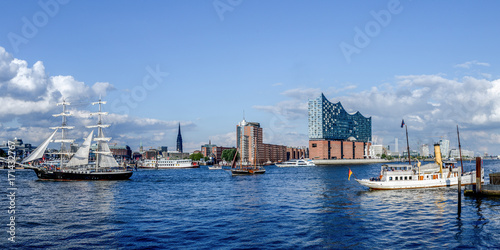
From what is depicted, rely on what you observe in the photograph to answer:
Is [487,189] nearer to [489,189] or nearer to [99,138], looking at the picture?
[489,189]

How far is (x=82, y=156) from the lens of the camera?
97.9 metres

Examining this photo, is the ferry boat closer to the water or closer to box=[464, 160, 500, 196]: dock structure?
the water

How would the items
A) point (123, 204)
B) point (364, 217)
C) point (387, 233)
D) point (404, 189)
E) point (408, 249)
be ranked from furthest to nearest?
point (404, 189) → point (123, 204) → point (364, 217) → point (387, 233) → point (408, 249)

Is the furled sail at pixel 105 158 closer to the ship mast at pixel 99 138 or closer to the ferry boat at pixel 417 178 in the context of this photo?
the ship mast at pixel 99 138

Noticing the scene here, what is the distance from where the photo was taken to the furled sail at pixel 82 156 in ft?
317

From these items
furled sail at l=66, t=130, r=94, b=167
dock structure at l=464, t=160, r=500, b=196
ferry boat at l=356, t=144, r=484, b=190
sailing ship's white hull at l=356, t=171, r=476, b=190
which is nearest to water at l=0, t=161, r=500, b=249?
dock structure at l=464, t=160, r=500, b=196

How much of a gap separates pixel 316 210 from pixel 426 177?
31.9 meters

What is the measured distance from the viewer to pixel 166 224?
116ft

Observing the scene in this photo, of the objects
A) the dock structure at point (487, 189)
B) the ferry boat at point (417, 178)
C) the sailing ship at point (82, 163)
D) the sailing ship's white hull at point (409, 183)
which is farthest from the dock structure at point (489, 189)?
the sailing ship at point (82, 163)

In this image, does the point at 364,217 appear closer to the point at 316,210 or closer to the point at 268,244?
the point at 316,210

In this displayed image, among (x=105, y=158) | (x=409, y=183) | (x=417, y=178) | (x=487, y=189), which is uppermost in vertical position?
(x=105, y=158)

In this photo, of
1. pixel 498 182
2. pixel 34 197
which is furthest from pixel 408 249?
pixel 34 197

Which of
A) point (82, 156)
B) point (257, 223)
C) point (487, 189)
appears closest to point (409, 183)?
point (487, 189)

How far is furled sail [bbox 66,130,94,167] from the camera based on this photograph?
96531 millimetres
